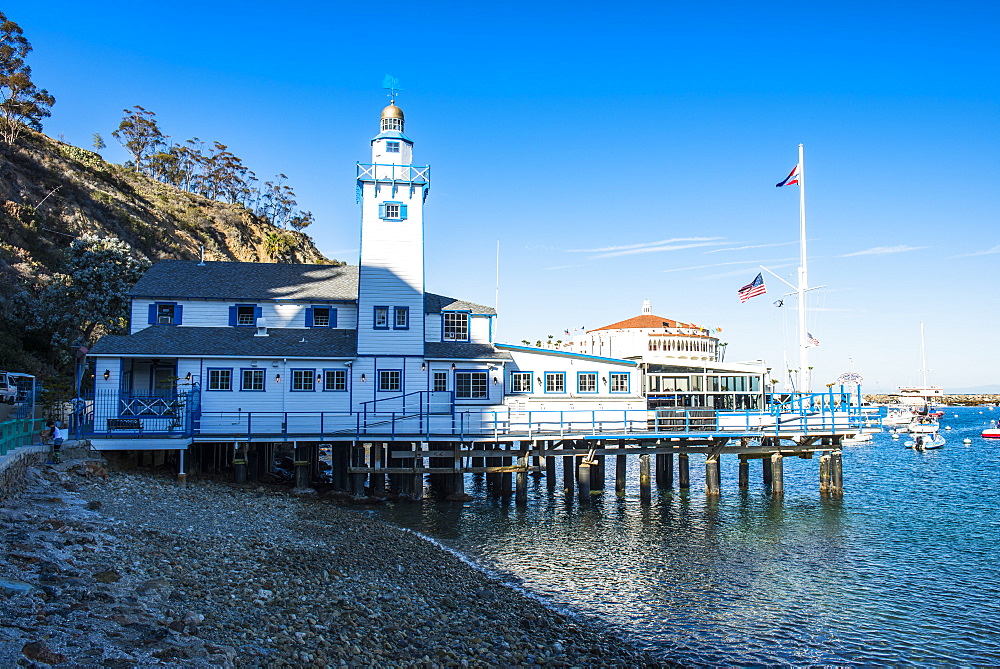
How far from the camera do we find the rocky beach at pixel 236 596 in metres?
10.5

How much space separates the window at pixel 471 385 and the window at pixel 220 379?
9650 mm

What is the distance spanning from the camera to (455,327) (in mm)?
34344

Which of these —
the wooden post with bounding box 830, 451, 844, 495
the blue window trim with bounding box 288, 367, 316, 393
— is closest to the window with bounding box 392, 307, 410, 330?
the blue window trim with bounding box 288, 367, 316, 393

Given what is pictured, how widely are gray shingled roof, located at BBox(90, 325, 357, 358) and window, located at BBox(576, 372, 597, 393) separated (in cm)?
1022

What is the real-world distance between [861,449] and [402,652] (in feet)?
226

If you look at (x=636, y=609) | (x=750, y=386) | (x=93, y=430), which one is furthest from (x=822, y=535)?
(x=93, y=430)

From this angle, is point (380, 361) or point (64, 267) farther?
point (64, 267)

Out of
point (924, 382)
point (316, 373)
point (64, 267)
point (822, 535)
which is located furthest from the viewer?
point (924, 382)

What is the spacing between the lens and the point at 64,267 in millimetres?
49844

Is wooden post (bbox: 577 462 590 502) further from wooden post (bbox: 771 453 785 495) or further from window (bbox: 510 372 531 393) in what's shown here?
wooden post (bbox: 771 453 785 495)

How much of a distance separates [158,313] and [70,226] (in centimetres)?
3393

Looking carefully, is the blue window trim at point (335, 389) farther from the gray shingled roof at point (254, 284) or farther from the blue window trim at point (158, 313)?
the blue window trim at point (158, 313)

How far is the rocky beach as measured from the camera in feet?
34.5

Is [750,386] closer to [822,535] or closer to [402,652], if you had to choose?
[822,535]
